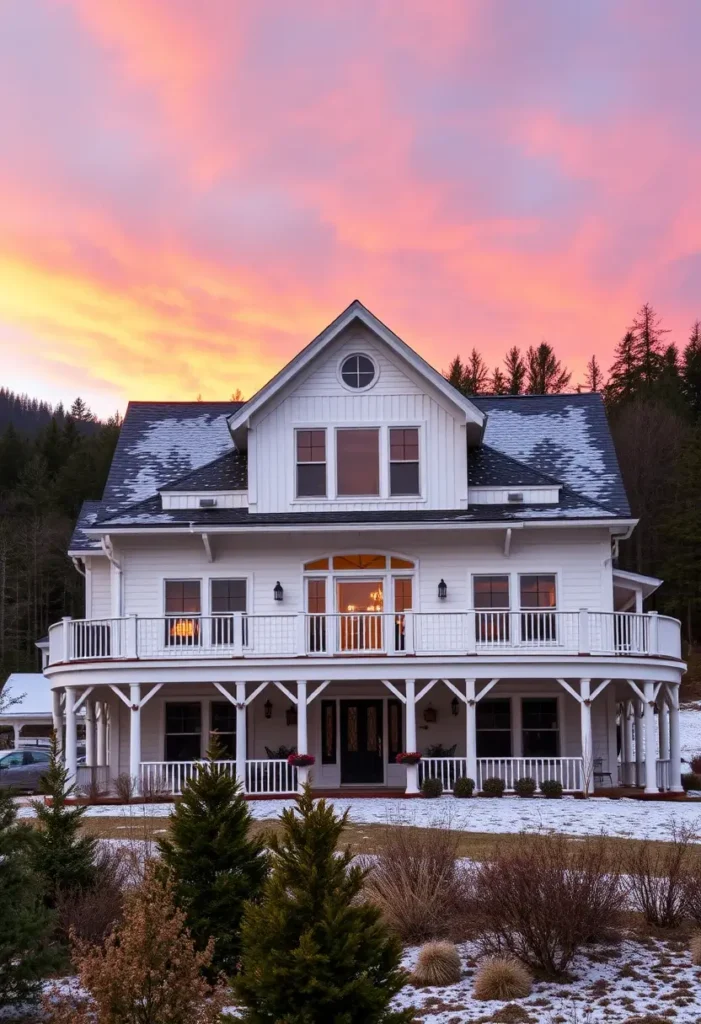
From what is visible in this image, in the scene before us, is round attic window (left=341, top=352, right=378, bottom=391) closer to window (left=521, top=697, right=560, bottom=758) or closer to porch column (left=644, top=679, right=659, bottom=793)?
window (left=521, top=697, right=560, bottom=758)

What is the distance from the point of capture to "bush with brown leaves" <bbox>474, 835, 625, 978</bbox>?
1170cm

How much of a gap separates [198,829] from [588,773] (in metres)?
15.5

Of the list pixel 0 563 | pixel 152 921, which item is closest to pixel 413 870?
pixel 152 921

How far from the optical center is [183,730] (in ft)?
98.5

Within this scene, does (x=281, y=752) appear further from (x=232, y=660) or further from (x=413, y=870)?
(x=413, y=870)

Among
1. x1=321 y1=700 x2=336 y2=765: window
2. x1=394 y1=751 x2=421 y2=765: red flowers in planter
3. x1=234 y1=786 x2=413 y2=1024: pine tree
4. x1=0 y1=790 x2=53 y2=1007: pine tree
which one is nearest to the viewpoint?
x1=234 y1=786 x2=413 y2=1024: pine tree

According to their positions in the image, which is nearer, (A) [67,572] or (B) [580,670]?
(B) [580,670]

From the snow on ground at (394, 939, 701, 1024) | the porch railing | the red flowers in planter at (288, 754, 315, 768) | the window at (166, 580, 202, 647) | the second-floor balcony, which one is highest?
the window at (166, 580, 202, 647)

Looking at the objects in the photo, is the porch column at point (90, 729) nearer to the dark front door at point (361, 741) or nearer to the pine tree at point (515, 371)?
the dark front door at point (361, 741)

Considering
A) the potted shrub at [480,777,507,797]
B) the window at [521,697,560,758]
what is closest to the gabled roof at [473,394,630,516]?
the window at [521,697,560,758]

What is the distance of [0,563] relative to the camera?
71.2 metres

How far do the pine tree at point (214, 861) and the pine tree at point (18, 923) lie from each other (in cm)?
120

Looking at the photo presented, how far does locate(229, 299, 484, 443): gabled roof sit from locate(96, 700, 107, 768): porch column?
772cm

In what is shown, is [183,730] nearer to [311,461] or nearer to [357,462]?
[311,461]
